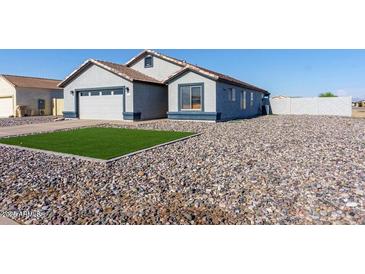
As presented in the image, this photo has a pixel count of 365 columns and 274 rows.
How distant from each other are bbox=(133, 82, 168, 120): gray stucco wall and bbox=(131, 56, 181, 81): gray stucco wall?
1.06 meters

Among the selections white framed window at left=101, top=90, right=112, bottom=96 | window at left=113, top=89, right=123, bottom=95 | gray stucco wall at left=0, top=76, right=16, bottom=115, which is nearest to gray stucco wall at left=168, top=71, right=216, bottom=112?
window at left=113, top=89, right=123, bottom=95

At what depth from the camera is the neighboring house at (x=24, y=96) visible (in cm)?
2644

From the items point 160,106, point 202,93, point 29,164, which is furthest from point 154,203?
point 160,106

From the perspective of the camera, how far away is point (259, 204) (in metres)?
3.67

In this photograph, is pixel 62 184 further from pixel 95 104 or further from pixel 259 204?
pixel 95 104

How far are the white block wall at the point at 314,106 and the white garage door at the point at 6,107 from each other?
27.8 meters

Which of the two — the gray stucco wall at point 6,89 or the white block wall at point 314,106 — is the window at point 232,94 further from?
the gray stucco wall at point 6,89

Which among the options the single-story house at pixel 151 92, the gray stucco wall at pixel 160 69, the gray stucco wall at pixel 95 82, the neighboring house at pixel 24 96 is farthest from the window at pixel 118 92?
the neighboring house at pixel 24 96

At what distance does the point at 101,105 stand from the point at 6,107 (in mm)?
15119

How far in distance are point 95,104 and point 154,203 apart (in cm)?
1665

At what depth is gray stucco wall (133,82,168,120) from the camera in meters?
17.5

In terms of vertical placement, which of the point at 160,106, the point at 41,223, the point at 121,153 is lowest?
the point at 41,223

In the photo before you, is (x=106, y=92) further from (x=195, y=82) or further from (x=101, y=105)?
(x=195, y=82)

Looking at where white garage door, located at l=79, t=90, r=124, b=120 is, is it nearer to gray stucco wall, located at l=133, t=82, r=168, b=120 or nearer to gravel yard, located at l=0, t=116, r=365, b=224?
gray stucco wall, located at l=133, t=82, r=168, b=120
